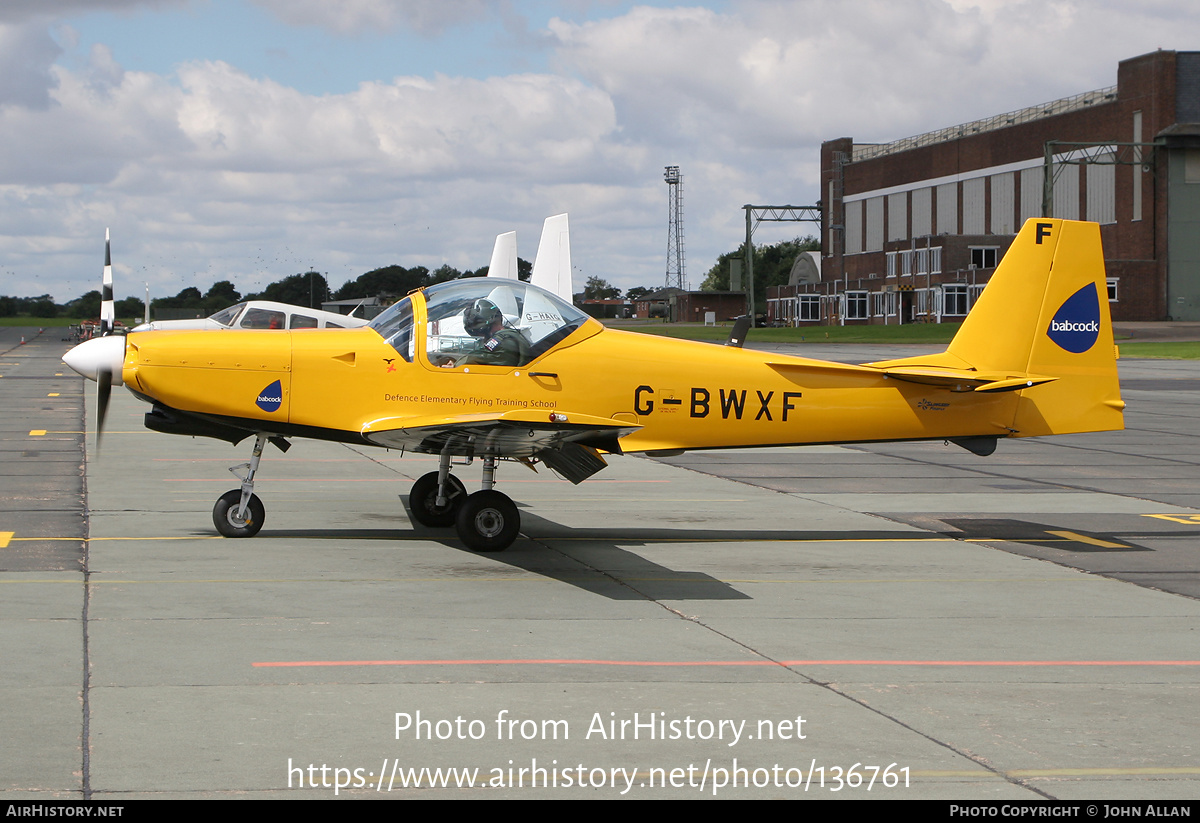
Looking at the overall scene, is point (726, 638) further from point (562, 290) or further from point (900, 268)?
point (900, 268)

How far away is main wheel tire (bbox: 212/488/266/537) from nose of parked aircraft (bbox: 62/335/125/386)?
58.4 inches

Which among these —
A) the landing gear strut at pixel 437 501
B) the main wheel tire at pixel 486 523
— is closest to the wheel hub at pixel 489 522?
the main wheel tire at pixel 486 523

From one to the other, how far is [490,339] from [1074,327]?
6.06 metres

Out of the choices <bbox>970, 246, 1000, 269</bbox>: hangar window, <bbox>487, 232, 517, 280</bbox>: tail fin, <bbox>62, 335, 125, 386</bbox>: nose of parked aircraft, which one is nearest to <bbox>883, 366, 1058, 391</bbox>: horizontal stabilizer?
<bbox>62, 335, 125, 386</bbox>: nose of parked aircraft

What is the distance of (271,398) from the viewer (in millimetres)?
11234

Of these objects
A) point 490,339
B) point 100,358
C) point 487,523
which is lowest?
point 487,523

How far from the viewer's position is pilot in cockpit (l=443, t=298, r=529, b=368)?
37.0 feet

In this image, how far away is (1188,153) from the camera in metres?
82.1

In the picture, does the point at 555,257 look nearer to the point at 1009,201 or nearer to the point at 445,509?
the point at 445,509

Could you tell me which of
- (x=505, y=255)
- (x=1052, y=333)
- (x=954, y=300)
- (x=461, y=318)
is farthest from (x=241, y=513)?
(x=954, y=300)

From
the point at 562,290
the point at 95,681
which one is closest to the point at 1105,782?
the point at 95,681

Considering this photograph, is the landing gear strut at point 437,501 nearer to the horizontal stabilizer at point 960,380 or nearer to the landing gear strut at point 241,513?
the landing gear strut at point 241,513

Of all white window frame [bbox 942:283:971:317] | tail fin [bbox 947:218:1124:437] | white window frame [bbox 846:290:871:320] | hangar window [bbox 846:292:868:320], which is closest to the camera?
tail fin [bbox 947:218:1124:437]

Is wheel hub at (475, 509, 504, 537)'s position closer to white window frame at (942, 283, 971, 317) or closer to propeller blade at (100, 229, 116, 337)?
propeller blade at (100, 229, 116, 337)
